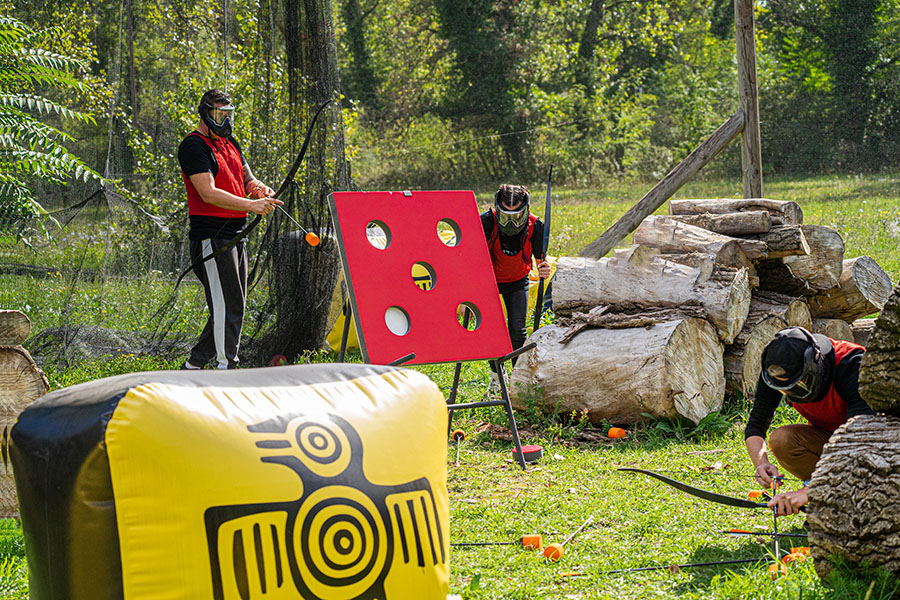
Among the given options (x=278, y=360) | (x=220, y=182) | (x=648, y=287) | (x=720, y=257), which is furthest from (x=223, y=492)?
(x=278, y=360)

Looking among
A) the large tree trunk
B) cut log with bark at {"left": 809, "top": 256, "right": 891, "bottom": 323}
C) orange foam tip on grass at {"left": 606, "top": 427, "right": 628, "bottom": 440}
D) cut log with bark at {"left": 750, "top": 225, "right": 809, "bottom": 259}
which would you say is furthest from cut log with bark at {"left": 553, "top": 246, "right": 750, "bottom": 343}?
the large tree trunk

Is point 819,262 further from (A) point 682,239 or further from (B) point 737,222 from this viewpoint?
(A) point 682,239

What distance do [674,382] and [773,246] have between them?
5.40 feet

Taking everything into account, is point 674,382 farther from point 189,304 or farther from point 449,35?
point 449,35

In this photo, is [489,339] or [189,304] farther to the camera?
[189,304]

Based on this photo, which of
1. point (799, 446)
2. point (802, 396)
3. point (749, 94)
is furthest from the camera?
point (749, 94)

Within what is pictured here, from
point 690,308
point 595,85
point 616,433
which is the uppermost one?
point 595,85

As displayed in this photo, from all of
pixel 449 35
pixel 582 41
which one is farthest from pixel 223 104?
pixel 582 41

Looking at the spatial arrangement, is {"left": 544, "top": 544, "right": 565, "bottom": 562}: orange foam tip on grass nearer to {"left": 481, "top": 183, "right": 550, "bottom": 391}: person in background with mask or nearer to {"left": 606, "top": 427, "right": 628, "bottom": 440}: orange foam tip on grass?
{"left": 606, "top": 427, "right": 628, "bottom": 440}: orange foam tip on grass

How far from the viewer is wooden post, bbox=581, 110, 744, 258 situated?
8211 millimetres

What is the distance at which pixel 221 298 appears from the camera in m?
5.41

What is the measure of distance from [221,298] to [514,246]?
206cm

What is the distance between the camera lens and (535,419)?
5.97m

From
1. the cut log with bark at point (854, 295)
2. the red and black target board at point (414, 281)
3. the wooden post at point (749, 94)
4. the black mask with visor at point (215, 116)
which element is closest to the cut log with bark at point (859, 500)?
the red and black target board at point (414, 281)
